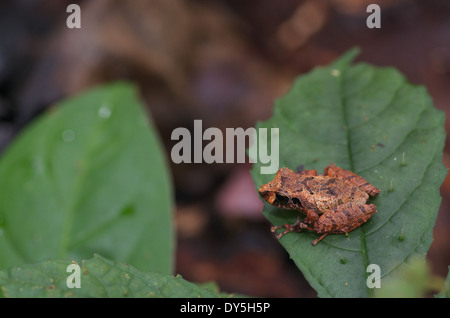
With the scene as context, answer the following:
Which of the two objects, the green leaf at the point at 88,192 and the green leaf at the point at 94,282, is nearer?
the green leaf at the point at 94,282

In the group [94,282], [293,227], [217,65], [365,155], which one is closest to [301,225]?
[293,227]

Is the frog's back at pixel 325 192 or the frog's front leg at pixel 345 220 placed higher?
the frog's back at pixel 325 192

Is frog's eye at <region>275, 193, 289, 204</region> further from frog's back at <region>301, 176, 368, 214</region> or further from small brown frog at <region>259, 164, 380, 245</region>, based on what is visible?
frog's back at <region>301, 176, 368, 214</region>

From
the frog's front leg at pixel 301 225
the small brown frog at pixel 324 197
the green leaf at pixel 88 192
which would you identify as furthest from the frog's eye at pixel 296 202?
the green leaf at pixel 88 192

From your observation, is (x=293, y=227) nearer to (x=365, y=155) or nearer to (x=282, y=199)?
(x=282, y=199)

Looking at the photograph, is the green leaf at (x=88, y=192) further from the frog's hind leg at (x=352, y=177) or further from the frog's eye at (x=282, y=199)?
the frog's hind leg at (x=352, y=177)

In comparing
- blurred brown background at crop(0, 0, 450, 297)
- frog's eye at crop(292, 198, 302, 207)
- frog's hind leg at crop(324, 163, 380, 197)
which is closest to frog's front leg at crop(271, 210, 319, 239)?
frog's eye at crop(292, 198, 302, 207)
